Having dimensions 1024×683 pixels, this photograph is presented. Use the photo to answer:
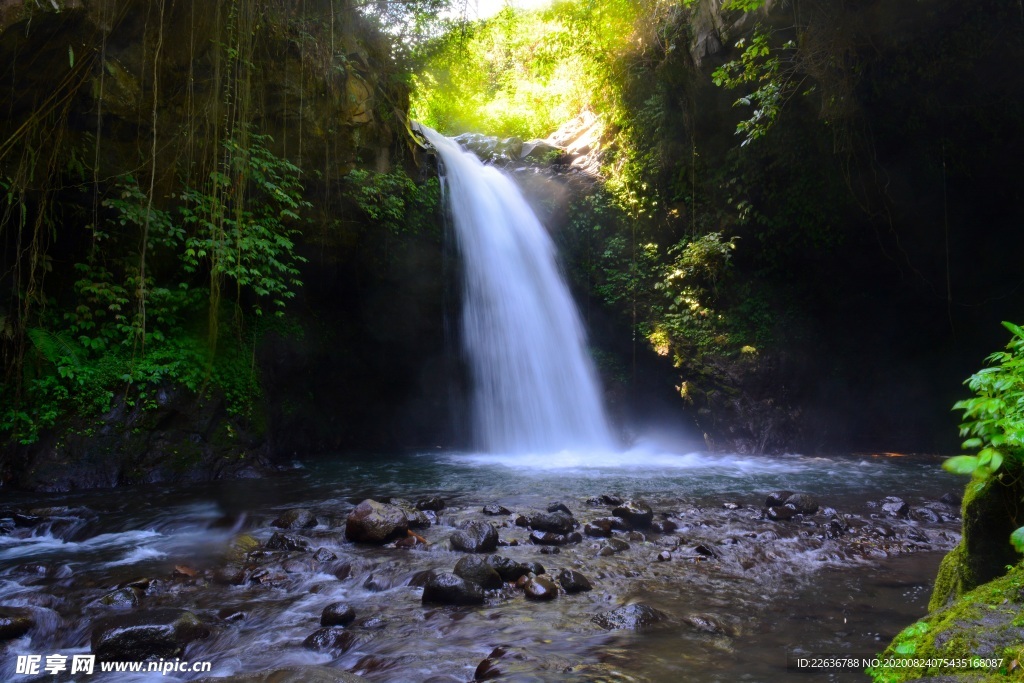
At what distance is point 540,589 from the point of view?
13.5 ft

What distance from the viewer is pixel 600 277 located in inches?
524

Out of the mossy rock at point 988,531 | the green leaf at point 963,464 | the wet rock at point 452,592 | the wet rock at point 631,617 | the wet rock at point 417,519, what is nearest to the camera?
the green leaf at point 963,464

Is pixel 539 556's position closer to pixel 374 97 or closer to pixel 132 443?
pixel 132 443

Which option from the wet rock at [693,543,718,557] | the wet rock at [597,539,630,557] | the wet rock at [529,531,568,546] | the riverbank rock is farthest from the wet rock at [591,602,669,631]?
the riverbank rock

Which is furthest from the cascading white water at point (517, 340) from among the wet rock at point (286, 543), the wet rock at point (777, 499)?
the wet rock at point (286, 543)

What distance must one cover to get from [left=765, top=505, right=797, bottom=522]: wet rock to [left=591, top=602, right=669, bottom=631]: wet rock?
2.80 metres

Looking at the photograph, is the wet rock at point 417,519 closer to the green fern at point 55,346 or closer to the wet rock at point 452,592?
the wet rock at point 452,592

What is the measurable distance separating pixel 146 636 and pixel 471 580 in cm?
196

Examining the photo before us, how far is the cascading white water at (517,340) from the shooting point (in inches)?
478

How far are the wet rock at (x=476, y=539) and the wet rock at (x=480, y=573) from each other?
2.43ft

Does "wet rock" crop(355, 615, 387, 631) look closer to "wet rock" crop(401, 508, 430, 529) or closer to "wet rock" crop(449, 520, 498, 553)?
"wet rock" crop(449, 520, 498, 553)

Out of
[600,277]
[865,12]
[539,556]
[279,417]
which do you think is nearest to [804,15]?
[865,12]

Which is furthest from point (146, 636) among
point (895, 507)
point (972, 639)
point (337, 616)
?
point (895, 507)

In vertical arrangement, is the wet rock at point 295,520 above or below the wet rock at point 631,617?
above
